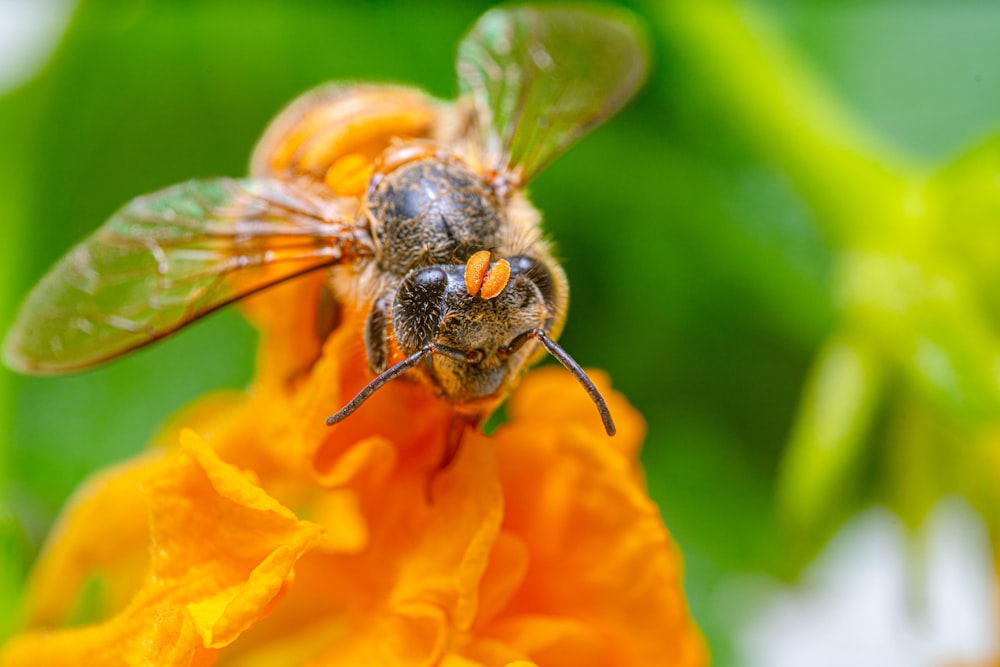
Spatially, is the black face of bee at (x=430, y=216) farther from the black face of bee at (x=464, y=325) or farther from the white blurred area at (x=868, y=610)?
the white blurred area at (x=868, y=610)

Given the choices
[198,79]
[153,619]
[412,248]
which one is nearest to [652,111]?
[198,79]

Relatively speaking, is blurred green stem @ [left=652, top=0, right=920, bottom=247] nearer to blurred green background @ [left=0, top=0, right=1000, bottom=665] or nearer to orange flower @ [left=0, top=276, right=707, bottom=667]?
blurred green background @ [left=0, top=0, right=1000, bottom=665]

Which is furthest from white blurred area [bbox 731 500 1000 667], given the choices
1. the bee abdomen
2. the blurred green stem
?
the bee abdomen

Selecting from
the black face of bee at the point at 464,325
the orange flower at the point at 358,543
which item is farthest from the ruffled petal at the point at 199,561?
the black face of bee at the point at 464,325

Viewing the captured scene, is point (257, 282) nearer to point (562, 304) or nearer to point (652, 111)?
point (562, 304)

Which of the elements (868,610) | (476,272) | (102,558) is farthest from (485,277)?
(868,610)

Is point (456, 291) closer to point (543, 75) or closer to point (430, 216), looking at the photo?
point (430, 216)
